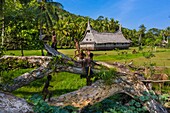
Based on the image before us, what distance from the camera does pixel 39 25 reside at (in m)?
39.1

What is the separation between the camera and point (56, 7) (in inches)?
1414

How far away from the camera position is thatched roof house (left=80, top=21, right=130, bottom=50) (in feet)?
183

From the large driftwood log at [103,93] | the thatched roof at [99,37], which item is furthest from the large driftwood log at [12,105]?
the thatched roof at [99,37]

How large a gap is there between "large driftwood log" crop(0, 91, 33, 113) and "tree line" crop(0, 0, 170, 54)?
17.6 ft

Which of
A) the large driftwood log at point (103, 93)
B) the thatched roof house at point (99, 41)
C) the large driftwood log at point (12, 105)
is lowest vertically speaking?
the large driftwood log at point (103, 93)

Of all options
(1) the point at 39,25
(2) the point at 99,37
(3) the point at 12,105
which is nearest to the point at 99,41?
(2) the point at 99,37

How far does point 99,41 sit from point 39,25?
19.8m

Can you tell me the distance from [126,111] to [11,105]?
2774 mm

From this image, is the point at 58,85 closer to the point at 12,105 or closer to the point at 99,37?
the point at 12,105

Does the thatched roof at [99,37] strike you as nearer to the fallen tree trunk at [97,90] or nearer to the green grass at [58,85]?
the green grass at [58,85]

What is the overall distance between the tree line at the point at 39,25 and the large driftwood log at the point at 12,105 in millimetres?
5361

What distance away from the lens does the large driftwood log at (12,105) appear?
4836 millimetres

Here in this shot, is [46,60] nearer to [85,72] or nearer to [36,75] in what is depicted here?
[36,75]

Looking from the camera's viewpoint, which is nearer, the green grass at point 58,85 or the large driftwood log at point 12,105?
the large driftwood log at point 12,105
